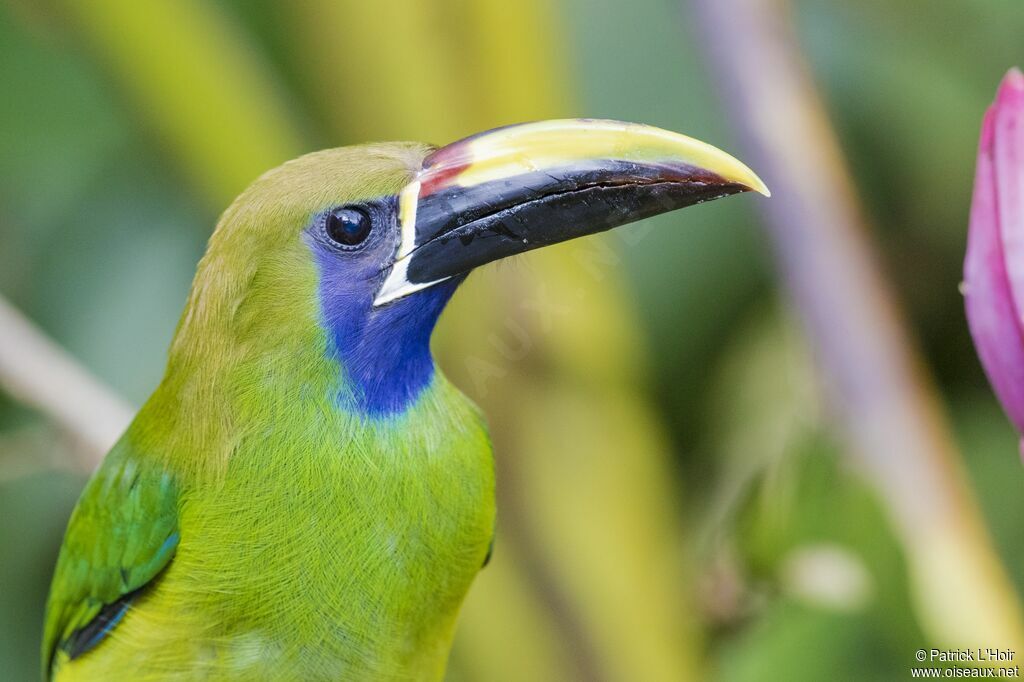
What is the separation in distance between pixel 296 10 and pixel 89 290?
0.57 metres

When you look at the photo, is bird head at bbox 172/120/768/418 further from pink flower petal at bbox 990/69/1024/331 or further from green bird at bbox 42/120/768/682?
pink flower petal at bbox 990/69/1024/331

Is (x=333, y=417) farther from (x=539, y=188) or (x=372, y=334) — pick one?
(x=539, y=188)

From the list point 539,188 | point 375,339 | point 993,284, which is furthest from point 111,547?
point 993,284

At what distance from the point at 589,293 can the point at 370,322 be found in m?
0.75

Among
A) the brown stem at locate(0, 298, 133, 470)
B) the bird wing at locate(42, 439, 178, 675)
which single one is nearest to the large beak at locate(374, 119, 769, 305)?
the bird wing at locate(42, 439, 178, 675)

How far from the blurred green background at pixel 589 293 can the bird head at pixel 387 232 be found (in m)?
0.53

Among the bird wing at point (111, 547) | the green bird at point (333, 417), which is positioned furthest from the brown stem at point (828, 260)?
the bird wing at point (111, 547)

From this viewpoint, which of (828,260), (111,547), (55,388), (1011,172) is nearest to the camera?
(1011,172)

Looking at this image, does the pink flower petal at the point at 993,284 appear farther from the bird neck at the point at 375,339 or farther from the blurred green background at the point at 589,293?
the blurred green background at the point at 589,293

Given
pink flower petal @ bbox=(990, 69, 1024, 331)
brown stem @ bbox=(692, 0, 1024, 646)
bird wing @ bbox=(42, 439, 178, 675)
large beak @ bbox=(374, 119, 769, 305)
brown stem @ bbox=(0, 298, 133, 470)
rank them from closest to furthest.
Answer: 1. pink flower petal @ bbox=(990, 69, 1024, 331)
2. large beak @ bbox=(374, 119, 769, 305)
3. bird wing @ bbox=(42, 439, 178, 675)
4. brown stem @ bbox=(0, 298, 133, 470)
5. brown stem @ bbox=(692, 0, 1024, 646)

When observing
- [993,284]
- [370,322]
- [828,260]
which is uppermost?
[370,322]

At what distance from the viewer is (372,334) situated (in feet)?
3.20

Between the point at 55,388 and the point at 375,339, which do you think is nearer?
the point at 375,339

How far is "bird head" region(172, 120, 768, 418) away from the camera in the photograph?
890 millimetres
